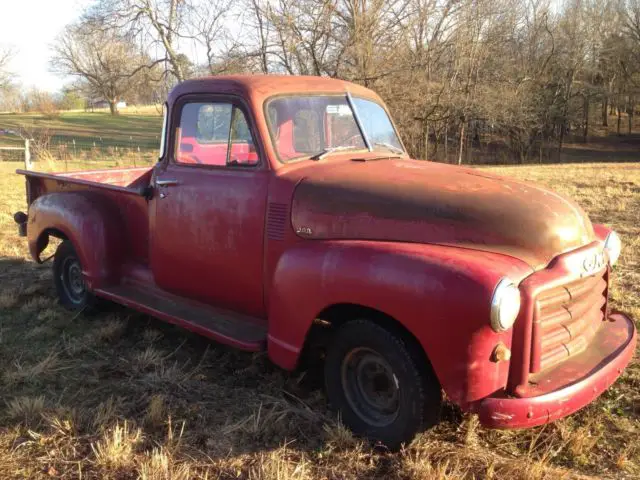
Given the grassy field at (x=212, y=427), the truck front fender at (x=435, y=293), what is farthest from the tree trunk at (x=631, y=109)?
the truck front fender at (x=435, y=293)

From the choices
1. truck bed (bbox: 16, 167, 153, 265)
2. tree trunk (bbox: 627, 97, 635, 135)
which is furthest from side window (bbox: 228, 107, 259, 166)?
tree trunk (bbox: 627, 97, 635, 135)

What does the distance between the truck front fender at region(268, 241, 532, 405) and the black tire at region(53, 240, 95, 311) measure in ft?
9.27

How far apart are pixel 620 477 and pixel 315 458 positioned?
1429mm

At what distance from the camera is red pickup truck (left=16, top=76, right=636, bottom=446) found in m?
2.48

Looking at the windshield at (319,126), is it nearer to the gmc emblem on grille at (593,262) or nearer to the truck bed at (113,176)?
the gmc emblem on grille at (593,262)

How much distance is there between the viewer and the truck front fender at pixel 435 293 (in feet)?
7.92

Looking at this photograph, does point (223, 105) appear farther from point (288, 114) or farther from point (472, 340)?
point (472, 340)

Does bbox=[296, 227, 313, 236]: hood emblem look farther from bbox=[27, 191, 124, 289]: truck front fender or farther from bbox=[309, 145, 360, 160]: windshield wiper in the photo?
bbox=[27, 191, 124, 289]: truck front fender

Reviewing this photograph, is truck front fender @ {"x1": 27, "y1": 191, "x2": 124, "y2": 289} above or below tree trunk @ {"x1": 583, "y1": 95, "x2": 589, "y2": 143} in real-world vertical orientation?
below

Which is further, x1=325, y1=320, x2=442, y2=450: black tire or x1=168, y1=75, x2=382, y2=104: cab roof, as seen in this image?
x1=168, y1=75, x2=382, y2=104: cab roof

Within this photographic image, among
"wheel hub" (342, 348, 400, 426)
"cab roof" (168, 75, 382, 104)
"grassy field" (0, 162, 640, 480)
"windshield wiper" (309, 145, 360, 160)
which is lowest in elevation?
"grassy field" (0, 162, 640, 480)

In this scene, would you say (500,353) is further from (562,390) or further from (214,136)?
(214,136)

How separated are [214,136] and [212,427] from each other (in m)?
1.86

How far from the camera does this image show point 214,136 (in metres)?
3.81
